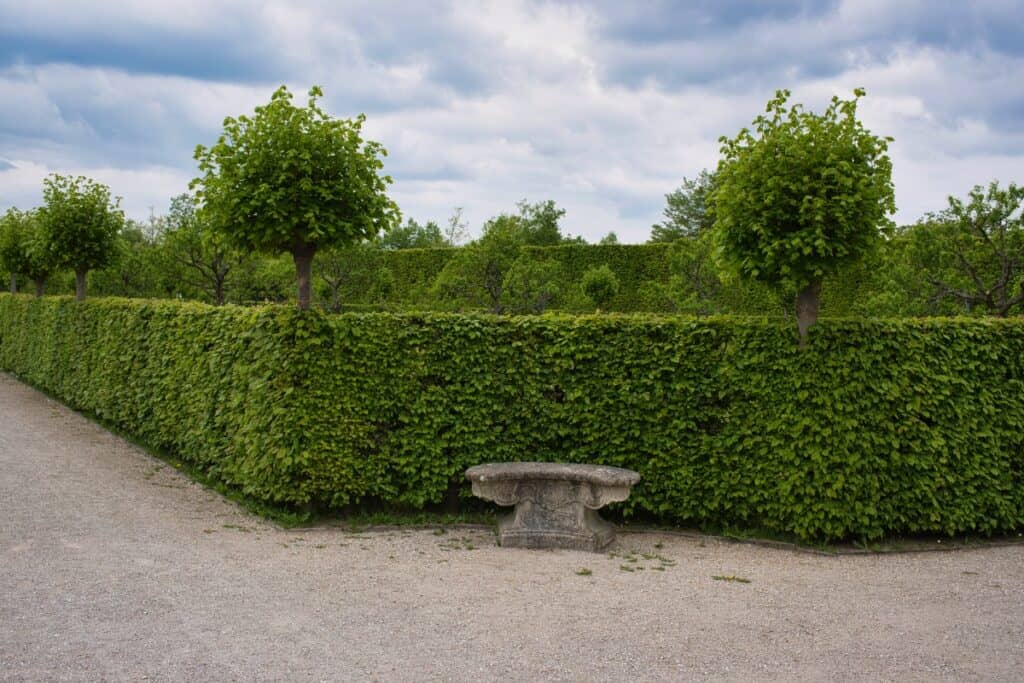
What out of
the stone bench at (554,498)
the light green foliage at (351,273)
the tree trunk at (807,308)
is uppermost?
the light green foliage at (351,273)

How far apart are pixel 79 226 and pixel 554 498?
13.0 metres

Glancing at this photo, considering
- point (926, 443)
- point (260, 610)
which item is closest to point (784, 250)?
point (926, 443)

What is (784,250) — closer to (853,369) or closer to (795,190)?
(795,190)

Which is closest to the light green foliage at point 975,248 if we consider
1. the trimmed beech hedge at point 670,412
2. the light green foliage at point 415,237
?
the trimmed beech hedge at point 670,412

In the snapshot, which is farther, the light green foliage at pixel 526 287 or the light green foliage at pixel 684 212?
the light green foliage at pixel 684 212

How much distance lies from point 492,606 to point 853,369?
4273 mm

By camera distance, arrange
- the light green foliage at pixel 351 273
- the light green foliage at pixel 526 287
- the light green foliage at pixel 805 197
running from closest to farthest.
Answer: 1. the light green foliage at pixel 805 197
2. the light green foliage at pixel 526 287
3. the light green foliage at pixel 351 273

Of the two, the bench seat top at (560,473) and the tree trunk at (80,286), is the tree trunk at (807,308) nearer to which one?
the bench seat top at (560,473)

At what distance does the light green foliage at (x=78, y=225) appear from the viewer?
1669 cm

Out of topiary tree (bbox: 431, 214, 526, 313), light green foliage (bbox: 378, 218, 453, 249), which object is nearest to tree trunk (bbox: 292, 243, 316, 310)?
topiary tree (bbox: 431, 214, 526, 313)

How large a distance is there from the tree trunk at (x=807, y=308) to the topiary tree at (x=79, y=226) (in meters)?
13.7

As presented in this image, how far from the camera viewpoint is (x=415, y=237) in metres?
49.5

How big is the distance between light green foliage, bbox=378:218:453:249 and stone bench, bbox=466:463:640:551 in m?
39.7

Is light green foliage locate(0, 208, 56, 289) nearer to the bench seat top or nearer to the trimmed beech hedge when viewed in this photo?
the trimmed beech hedge
